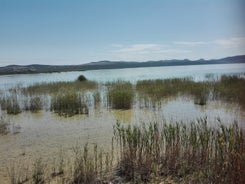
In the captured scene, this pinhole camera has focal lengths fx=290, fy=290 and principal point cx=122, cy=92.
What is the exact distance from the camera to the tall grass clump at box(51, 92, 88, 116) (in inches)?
458

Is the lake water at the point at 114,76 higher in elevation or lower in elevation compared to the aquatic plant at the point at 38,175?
higher

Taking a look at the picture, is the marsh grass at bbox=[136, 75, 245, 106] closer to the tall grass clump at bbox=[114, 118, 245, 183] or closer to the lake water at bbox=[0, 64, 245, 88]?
the lake water at bbox=[0, 64, 245, 88]

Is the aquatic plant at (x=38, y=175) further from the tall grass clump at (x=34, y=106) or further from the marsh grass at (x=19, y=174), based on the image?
the tall grass clump at (x=34, y=106)

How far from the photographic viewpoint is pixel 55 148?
263 inches

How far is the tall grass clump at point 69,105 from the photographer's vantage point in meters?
11.6

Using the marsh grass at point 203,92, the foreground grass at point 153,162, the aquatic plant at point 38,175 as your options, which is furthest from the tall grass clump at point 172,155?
the marsh grass at point 203,92

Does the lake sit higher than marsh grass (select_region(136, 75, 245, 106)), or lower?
lower

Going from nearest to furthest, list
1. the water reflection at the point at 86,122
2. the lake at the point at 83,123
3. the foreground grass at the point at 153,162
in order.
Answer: the foreground grass at the point at 153,162
the lake at the point at 83,123
the water reflection at the point at 86,122

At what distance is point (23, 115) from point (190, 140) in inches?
344

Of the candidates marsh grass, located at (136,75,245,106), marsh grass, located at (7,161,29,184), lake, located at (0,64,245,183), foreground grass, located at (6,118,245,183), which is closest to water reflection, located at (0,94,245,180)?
lake, located at (0,64,245,183)

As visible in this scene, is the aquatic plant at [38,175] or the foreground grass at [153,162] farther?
the aquatic plant at [38,175]

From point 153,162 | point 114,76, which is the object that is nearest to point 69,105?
point 153,162

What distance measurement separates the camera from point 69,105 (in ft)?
39.9

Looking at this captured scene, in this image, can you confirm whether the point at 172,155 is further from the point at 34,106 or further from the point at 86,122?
the point at 34,106
